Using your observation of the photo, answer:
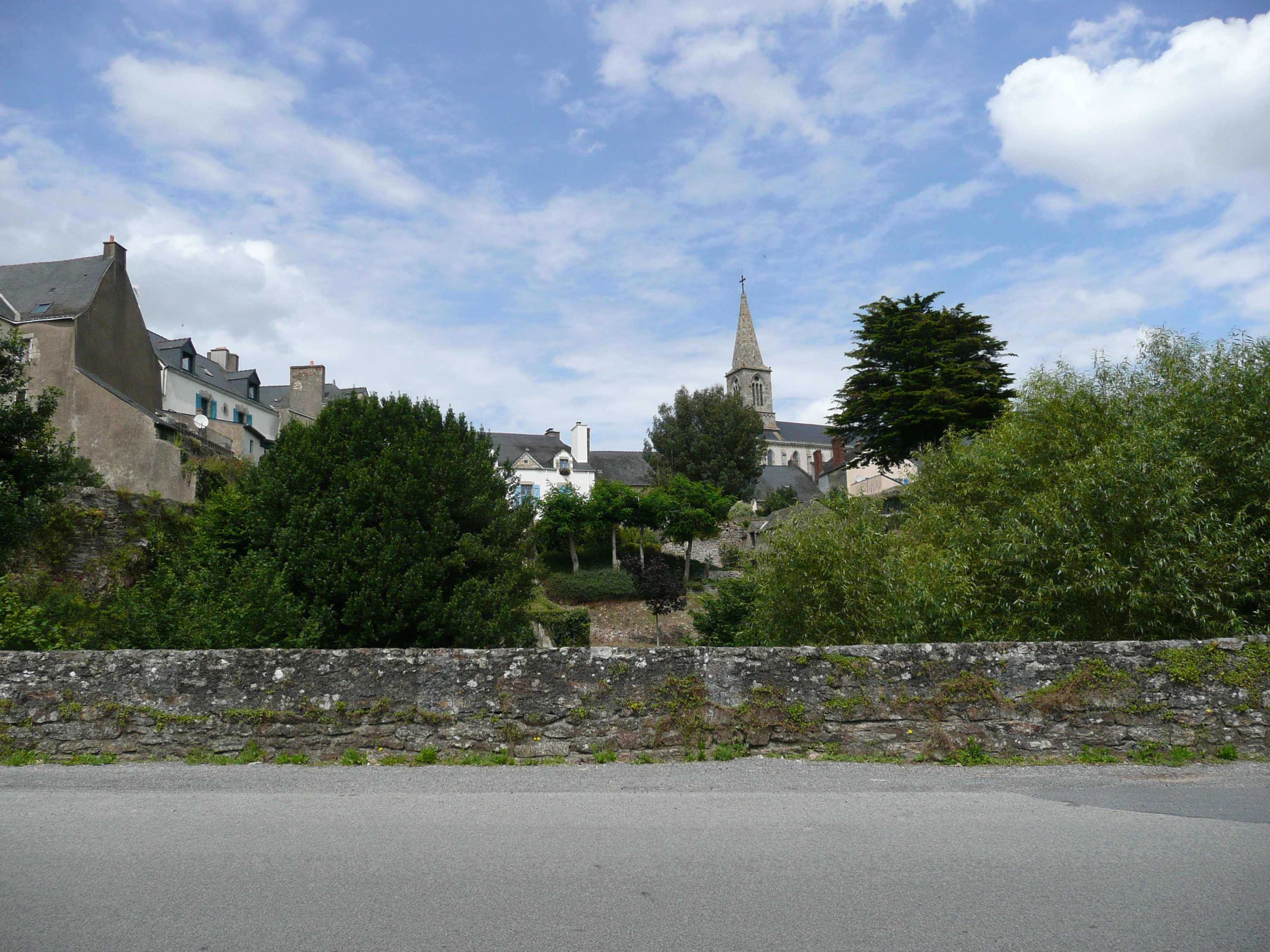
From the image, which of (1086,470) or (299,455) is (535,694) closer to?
(1086,470)

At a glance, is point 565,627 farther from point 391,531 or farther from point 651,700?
point 651,700

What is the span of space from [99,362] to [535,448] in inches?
1435

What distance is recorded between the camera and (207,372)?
43.1 metres

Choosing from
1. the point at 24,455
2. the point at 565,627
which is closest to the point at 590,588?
the point at 565,627

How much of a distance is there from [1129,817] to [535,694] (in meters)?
4.96

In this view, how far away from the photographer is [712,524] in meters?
49.8

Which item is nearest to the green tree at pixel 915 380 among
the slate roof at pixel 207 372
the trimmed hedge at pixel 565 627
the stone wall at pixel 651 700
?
the trimmed hedge at pixel 565 627

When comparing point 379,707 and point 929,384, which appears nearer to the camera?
point 379,707

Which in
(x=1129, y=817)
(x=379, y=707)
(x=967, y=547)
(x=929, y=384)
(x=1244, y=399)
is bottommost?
(x=1129, y=817)

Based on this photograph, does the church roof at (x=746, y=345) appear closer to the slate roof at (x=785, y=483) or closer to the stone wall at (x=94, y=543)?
the slate roof at (x=785, y=483)

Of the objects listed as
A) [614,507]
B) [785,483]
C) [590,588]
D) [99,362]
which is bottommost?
[590,588]

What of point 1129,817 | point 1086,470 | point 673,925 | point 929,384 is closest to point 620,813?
point 673,925

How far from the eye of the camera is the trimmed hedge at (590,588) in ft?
142

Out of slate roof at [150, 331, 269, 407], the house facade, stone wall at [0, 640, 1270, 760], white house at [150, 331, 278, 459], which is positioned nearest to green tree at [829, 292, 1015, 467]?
stone wall at [0, 640, 1270, 760]
